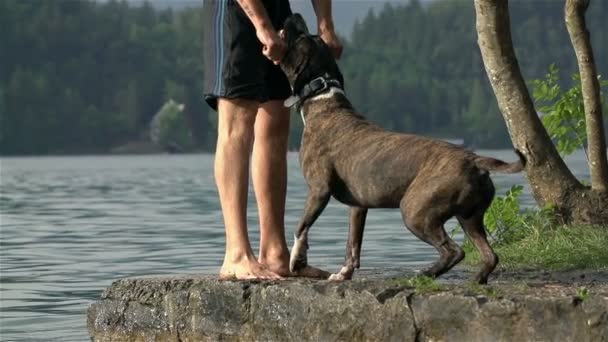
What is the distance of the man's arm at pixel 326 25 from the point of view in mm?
8133

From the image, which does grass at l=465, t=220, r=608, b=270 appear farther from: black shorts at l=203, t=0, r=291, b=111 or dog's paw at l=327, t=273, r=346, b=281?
black shorts at l=203, t=0, r=291, b=111

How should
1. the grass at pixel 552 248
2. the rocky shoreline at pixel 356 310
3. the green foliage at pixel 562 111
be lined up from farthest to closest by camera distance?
the green foliage at pixel 562 111 → the grass at pixel 552 248 → the rocky shoreline at pixel 356 310

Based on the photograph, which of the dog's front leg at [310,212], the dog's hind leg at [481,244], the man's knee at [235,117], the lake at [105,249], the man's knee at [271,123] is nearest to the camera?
the dog's hind leg at [481,244]

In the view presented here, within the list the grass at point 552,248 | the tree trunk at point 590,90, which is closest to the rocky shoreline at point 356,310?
the grass at point 552,248

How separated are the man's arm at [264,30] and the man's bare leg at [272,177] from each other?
17.0 inches

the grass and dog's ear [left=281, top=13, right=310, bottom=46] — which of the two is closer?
dog's ear [left=281, top=13, right=310, bottom=46]

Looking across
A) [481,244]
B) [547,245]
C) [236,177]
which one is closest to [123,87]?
[547,245]

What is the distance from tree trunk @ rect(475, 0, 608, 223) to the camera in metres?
10.5

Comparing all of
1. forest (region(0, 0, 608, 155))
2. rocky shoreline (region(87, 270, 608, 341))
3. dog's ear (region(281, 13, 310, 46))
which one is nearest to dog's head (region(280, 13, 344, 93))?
dog's ear (region(281, 13, 310, 46))

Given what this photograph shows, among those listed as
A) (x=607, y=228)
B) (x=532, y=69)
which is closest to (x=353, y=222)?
(x=607, y=228)

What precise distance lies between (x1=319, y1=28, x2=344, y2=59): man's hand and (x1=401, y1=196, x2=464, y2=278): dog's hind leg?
1.32m

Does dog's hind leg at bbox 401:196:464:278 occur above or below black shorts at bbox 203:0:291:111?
below

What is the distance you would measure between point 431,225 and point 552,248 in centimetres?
313

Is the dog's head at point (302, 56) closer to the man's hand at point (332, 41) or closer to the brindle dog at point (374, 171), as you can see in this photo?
the brindle dog at point (374, 171)
